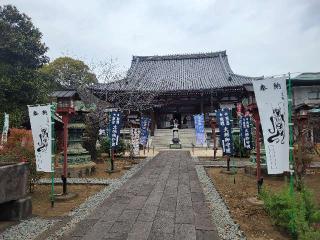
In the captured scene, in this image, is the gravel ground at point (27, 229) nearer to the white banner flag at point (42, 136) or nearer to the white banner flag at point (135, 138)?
the white banner flag at point (42, 136)

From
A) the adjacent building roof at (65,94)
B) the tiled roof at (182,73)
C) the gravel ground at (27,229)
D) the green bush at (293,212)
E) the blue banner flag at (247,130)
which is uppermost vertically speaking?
the tiled roof at (182,73)

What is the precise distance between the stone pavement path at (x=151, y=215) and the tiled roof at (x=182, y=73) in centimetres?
2104

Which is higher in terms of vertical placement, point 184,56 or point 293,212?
point 184,56

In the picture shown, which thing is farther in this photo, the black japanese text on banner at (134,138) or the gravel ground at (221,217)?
the black japanese text on banner at (134,138)

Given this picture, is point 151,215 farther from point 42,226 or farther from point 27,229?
point 27,229

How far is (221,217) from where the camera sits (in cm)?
651

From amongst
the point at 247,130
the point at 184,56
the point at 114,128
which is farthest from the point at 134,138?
the point at 184,56

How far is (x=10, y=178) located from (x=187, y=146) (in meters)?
24.7

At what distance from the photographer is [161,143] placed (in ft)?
104

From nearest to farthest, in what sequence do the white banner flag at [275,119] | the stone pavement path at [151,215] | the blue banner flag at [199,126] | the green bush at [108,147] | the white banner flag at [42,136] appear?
the stone pavement path at [151,215]
the white banner flag at [275,119]
the white banner flag at [42,136]
the green bush at [108,147]
the blue banner flag at [199,126]

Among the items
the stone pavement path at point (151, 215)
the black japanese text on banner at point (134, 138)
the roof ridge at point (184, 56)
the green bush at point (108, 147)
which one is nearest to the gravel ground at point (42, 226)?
the stone pavement path at point (151, 215)

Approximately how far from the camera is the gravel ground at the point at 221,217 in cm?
550

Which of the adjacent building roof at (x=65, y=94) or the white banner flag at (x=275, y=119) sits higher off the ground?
the adjacent building roof at (x=65, y=94)

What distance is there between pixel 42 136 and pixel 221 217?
441 centimetres
